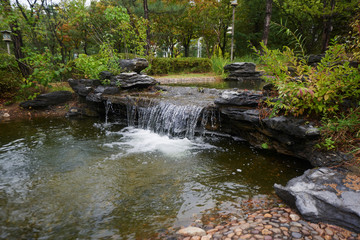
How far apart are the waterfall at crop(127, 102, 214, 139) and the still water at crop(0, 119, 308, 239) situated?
1.03 feet

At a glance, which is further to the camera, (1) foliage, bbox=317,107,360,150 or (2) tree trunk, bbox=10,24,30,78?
(2) tree trunk, bbox=10,24,30,78

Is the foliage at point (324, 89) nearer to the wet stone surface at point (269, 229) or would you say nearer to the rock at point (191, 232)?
the wet stone surface at point (269, 229)

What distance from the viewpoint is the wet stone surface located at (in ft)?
6.27

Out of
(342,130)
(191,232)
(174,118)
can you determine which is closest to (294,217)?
(191,232)

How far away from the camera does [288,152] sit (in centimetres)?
414

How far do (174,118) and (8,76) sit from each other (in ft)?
25.6

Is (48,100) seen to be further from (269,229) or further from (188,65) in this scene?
(188,65)

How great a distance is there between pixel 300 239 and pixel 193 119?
3.80 metres

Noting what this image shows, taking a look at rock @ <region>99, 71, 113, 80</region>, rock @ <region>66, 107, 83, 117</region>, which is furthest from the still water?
rock @ <region>99, 71, 113, 80</region>

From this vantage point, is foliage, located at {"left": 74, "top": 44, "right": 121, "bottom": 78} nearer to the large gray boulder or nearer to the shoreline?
the shoreline

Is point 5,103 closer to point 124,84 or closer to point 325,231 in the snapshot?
point 124,84

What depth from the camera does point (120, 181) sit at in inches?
135

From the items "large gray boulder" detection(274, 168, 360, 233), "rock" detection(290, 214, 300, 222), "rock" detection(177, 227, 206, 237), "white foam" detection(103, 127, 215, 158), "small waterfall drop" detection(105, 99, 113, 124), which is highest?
"small waterfall drop" detection(105, 99, 113, 124)

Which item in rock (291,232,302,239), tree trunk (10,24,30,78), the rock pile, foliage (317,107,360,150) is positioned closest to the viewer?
rock (291,232,302,239)
